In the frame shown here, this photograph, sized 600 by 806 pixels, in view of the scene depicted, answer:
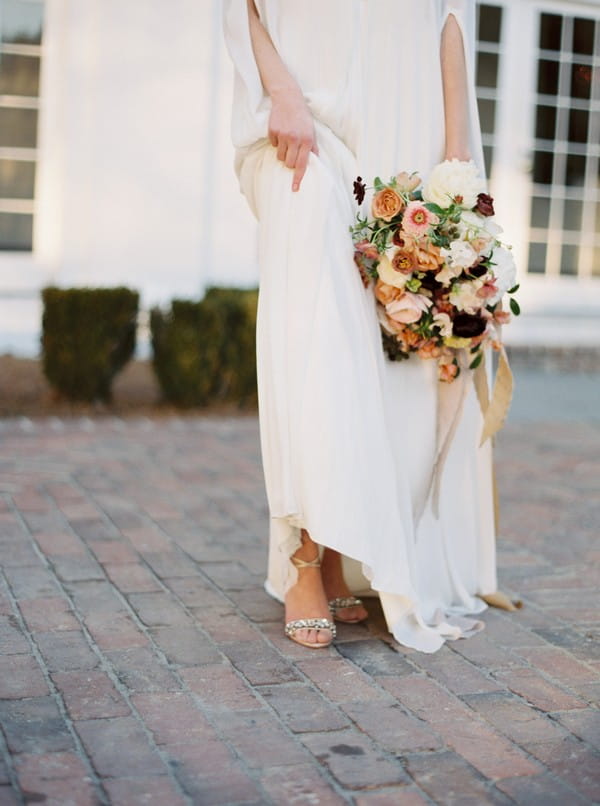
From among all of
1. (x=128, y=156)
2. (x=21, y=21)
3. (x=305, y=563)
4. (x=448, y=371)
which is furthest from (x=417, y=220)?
(x=21, y=21)

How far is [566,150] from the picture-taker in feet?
34.1

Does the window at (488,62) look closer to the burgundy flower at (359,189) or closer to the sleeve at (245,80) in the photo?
the sleeve at (245,80)

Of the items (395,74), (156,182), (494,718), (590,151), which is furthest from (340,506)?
(590,151)

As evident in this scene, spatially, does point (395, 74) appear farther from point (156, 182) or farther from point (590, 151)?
point (590, 151)

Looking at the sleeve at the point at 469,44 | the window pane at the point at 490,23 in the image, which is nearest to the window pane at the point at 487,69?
the window pane at the point at 490,23

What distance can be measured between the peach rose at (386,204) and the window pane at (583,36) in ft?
26.6

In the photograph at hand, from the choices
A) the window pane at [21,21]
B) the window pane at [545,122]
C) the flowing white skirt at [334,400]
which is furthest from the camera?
the window pane at [545,122]

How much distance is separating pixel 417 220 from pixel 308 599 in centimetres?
106

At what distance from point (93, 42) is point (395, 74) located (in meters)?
6.15

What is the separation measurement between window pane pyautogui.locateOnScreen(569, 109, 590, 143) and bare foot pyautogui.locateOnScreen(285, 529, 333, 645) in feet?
27.0

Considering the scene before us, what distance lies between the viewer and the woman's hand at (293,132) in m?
2.90

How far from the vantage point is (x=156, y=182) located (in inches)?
345

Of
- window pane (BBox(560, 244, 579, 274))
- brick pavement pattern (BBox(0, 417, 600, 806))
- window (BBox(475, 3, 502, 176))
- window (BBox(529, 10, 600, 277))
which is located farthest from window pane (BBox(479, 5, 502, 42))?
brick pavement pattern (BBox(0, 417, 600, 806))

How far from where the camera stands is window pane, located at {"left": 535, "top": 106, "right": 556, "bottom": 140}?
10.3 metres
